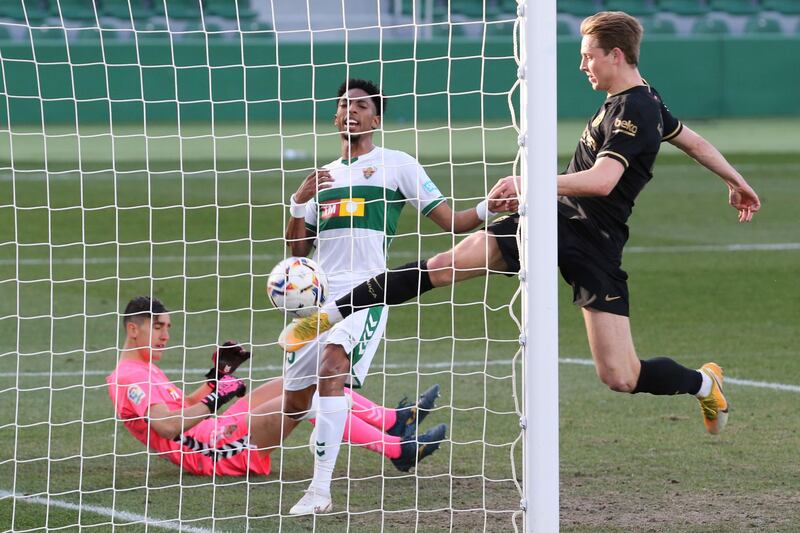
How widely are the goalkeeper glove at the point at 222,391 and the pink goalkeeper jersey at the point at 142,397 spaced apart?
155 mm

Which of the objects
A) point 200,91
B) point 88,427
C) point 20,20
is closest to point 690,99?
point 200,91

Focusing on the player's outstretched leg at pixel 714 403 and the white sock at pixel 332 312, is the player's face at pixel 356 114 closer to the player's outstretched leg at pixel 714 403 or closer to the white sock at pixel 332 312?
the white sock at pixel 332 312

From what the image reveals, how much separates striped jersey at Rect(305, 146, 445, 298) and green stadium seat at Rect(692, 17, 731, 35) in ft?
83.5

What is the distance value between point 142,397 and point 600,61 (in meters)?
2.78

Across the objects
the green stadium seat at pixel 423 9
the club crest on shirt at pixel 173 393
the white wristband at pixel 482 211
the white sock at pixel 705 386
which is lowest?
the green stadium seat at pixel 423 9

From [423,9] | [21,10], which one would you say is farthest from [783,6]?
[21,10]

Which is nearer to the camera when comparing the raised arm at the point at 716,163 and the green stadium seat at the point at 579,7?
the raised arm at the point at 716,163

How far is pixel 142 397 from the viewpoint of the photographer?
624cm

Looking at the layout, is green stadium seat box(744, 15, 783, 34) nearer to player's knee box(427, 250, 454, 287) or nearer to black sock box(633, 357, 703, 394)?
black sock box(633, 357, 703, 394)

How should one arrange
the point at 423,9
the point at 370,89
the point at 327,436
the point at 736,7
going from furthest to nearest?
1. the point at 736,7
2. the point at 423,9
3. the point at 370,89
4. the point at 327,436

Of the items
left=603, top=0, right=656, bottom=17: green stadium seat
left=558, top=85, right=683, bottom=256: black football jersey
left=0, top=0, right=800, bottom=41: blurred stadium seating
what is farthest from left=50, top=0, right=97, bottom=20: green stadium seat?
left=558, top=85, right=683, bottom=256: black football jersey

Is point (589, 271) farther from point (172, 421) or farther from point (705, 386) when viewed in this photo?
point (172, 421)

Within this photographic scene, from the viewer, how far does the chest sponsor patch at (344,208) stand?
21.0 ft

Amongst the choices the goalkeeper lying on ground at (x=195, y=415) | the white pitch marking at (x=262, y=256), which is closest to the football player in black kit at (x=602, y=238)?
the goalkeeper lying on ground at (x=195, y=415)
